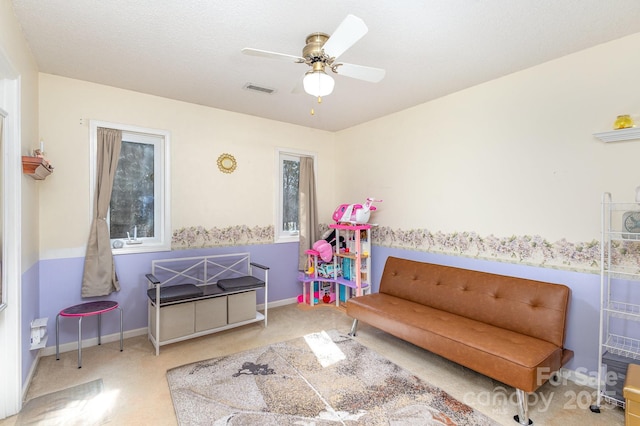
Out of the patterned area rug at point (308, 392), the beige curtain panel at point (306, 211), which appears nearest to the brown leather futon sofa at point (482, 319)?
the patterned area rug at point (308, 392)

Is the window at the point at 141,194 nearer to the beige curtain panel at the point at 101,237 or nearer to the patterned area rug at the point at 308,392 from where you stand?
the beige curtain panel at the point at 101,237

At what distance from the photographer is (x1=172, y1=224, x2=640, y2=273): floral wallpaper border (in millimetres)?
2260

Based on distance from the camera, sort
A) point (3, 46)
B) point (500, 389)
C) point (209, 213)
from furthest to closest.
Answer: point (209, 213) → point (500, 389) → point (3, 46)

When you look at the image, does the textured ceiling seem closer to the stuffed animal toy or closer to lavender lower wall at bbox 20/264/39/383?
lavender lower wall at bbox 20/264/39/383

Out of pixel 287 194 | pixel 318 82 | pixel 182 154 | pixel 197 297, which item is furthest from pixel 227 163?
pixel 318 82

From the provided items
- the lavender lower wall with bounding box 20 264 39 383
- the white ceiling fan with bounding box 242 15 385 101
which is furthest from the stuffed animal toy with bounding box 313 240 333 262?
the lavender lower wall with bounding box 20 264 39 383

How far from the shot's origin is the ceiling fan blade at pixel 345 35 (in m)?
1.49

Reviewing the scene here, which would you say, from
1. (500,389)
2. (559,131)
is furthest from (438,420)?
(559,131)

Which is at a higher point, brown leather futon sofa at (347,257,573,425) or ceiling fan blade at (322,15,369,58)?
ceiling fan blade at (322,15,369,58)

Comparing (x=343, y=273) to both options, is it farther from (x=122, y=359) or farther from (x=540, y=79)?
(x=540, y=79)

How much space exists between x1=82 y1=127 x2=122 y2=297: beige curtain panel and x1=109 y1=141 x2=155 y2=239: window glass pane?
0.17m

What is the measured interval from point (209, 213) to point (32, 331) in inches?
71.2

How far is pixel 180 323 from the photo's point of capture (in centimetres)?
289

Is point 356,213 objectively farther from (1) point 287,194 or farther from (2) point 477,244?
(2) point 477,244
